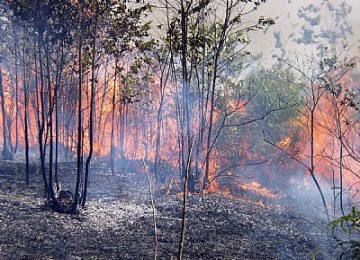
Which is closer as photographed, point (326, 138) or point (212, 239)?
point (212, 239)

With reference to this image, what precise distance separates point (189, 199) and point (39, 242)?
17.7 feet

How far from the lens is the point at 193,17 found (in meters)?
14.5

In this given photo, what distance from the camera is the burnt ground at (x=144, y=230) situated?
7797mm

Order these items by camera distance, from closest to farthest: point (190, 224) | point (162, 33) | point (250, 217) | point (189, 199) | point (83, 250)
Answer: point (83, 250)
point (190, 224)
point (250, 217)
point (189, 199)
point (162, 33)

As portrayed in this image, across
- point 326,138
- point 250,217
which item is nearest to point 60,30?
point 250,217

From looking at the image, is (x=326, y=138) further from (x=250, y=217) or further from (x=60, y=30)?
(x=60, y=30)

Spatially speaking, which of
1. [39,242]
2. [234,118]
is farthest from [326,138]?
[39,242]

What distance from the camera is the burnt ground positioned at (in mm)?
7797

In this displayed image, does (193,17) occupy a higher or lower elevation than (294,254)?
higher

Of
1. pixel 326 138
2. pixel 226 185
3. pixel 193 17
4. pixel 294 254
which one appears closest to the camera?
pixel 294 254

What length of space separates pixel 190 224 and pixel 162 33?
8.16m

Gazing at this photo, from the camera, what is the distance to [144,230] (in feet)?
30.5

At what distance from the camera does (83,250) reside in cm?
771

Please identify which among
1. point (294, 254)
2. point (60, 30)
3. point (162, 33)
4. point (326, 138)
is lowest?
point (294, 254)
